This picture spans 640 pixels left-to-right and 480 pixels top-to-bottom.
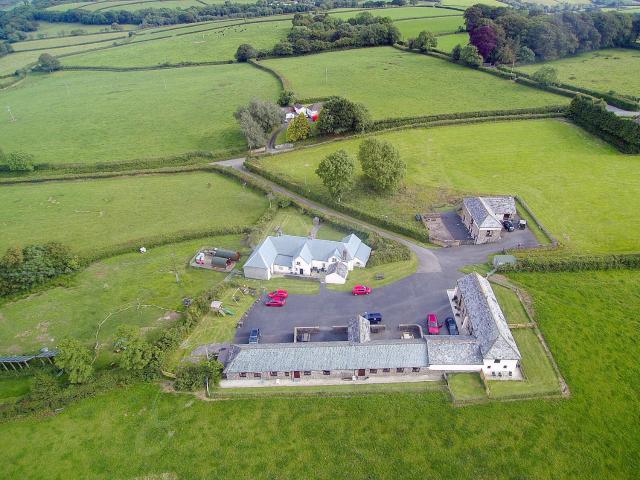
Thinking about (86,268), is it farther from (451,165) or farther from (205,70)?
(205,70)

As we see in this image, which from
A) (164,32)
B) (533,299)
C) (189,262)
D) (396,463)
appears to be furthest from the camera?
(164,32)

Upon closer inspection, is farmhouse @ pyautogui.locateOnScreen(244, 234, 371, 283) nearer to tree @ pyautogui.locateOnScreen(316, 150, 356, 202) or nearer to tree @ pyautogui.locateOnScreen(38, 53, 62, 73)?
tree @ pyautogui.locateOnScreen(316, 150, 356, 202)

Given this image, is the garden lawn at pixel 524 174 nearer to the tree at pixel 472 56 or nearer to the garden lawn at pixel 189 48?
the tree at pixel 472 56

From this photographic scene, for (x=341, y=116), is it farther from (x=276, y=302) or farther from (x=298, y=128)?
(x=276, y=302)

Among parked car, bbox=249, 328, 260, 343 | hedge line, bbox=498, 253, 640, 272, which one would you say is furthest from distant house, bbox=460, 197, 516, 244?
parked car, bbox=249, 328, 260, 343

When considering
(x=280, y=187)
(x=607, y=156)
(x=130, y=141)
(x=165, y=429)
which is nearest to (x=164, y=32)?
(x=130, y=141)

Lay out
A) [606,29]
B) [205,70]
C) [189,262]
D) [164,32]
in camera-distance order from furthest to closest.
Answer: [164,32]
[205,70]
[606,29]
[189,262]

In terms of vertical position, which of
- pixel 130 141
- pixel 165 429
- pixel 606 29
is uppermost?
pixel 606 29
